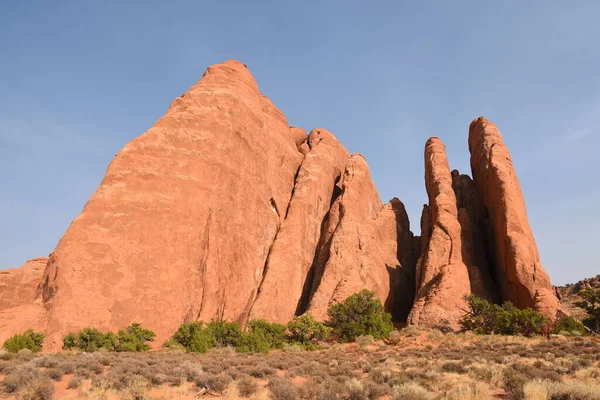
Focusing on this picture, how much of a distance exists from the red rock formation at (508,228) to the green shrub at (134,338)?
28.9 meters

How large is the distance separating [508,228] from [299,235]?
20.0 m

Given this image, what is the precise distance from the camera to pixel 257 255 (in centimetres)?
4000

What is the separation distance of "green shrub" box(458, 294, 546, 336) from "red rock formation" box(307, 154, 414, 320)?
986 centimetres

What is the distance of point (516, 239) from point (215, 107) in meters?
30.8

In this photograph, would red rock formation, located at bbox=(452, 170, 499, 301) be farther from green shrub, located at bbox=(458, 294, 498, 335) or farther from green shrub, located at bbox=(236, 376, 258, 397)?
green shrub, located at bbox=(236, 376, 258, 397)

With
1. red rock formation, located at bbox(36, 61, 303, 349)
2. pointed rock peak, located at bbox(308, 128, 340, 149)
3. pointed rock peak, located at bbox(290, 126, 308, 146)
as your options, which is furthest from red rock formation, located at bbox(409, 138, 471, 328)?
pointed rock peak, located at bbox(290, 126, 308, 146)

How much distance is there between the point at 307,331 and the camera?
1195 inches

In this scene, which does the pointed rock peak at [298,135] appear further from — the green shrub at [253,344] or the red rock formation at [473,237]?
the green shrub at [253,344]

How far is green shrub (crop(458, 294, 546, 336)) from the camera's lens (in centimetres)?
2902

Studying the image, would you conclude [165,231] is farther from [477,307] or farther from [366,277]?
[477,307]

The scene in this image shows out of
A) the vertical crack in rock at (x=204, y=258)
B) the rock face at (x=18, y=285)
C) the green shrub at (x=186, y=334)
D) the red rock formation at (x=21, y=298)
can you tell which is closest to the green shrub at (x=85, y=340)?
the red rock formation at (x=21, y=298)

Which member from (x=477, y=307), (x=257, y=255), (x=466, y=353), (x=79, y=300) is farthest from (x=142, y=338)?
(x=477, y=307)

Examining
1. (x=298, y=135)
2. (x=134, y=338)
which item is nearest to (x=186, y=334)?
(x=134, y=338)

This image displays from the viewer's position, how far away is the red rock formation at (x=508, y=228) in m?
33.8
